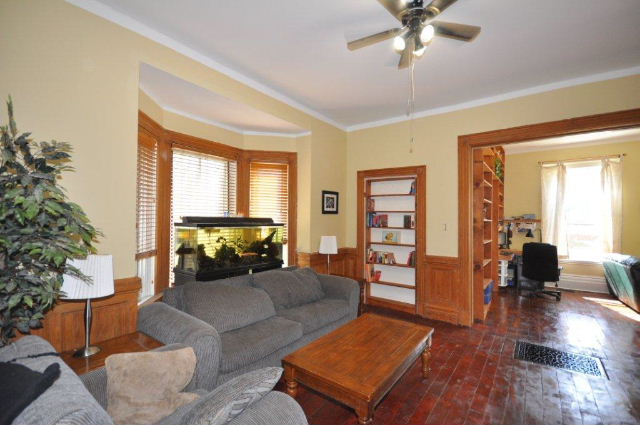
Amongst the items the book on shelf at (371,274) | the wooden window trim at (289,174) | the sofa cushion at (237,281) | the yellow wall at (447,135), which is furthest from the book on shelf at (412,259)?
the sofa cushion at (237,281)

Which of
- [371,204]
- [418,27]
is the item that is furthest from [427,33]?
[371,204]

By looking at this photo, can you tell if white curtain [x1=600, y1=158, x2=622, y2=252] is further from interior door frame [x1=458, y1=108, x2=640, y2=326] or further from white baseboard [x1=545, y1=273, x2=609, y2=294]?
interior door frame [x1=458, y1=108, x2=640, y2=326]

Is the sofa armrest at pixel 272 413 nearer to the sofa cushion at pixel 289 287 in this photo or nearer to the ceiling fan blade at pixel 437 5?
the sofa cushion at pixel 289 287

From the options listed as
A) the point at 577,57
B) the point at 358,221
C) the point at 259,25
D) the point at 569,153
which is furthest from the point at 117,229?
the point at 569,153

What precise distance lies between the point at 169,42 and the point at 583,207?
7.70 meters

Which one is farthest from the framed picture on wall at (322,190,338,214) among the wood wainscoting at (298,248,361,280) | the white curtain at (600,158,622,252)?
the white curtain at (600,158,622,252)

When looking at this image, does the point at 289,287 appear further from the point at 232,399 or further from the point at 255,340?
the point at 232,399

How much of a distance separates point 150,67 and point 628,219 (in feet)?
26.4

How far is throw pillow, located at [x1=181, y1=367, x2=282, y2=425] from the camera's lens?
0.94 meters

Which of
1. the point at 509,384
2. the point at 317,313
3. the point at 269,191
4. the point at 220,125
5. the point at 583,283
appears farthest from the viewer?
the point at 583,283

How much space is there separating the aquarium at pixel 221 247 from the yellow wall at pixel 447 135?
178 centimetres

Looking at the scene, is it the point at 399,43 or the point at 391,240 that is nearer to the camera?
the point at 399,43

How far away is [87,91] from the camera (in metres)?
2.09

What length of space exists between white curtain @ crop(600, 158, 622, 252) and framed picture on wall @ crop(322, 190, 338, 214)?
212 inches
